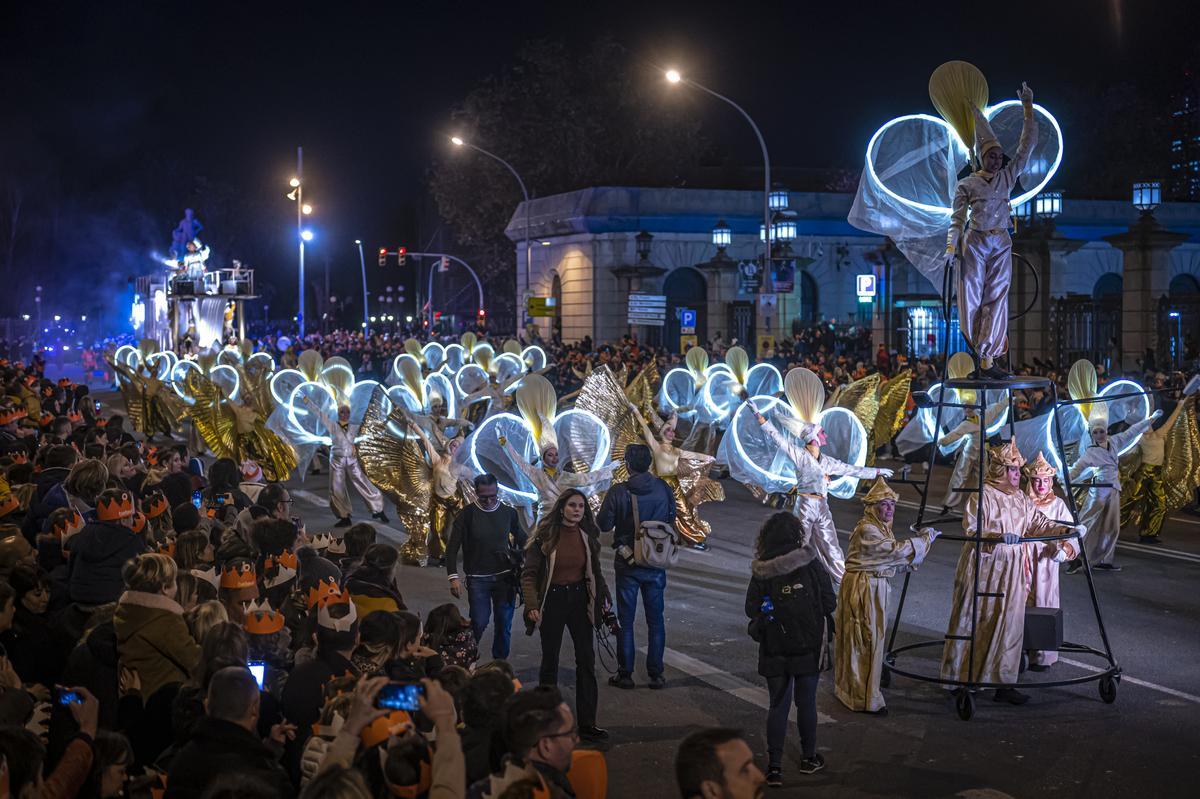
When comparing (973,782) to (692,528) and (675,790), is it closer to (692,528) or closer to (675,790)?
(675,790)

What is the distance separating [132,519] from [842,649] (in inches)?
169

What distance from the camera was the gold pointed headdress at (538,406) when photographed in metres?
12.5

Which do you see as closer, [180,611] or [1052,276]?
[180,611]

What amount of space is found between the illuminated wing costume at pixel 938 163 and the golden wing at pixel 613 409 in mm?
4783

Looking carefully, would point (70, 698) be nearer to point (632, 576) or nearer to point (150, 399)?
point (632, 576)

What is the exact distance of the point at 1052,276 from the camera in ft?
108

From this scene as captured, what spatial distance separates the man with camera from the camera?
8727 millimetres

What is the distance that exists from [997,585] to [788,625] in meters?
2.20

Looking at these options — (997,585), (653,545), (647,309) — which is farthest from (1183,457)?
(647,309)

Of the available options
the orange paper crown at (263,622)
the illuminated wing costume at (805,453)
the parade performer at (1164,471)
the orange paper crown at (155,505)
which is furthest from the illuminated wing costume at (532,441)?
the parade performer at (1164,471)

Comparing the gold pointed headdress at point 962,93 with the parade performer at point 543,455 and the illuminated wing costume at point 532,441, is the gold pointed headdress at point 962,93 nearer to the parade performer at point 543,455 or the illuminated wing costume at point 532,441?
the parade performer at point 543,455

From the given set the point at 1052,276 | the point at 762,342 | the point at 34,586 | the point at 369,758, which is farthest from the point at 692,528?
the point at 1052,276

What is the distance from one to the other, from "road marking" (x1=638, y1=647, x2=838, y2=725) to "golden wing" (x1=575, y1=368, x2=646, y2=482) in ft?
11.6

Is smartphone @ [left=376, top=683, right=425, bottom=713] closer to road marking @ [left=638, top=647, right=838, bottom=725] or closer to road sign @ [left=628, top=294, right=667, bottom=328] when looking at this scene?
road marking @ [left=638, top=647, right=838, bottom=725]
